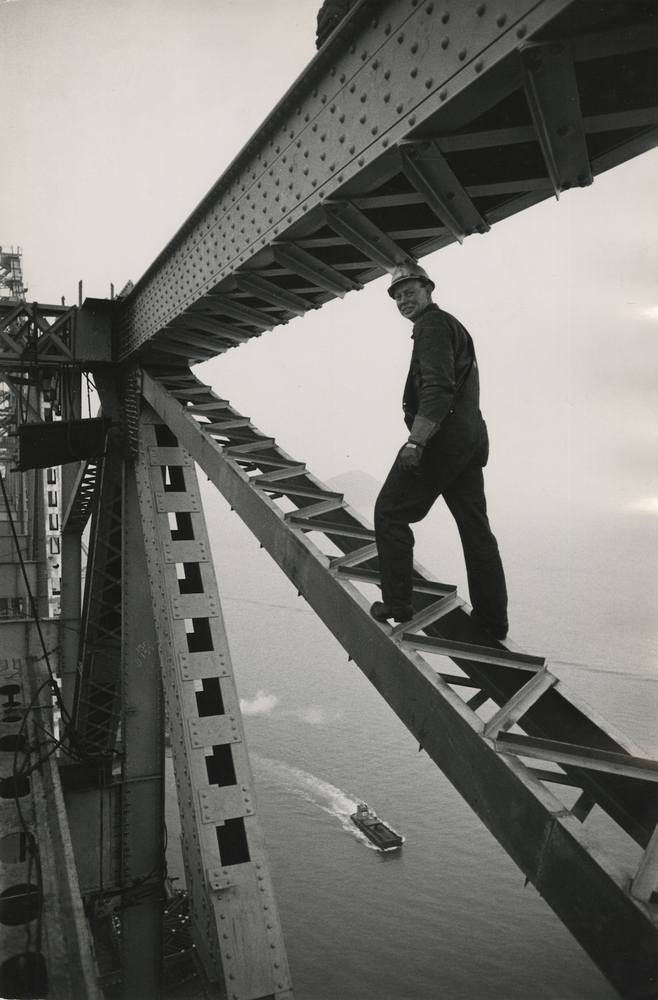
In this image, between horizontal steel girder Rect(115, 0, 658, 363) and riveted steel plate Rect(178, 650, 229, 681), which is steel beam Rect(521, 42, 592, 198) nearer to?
horizontal steel girder Rect(115, 0, 658, 363)

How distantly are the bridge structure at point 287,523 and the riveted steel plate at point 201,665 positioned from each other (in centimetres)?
2

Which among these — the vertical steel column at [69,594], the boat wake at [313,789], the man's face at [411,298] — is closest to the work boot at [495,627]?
the man's face at [411,298]

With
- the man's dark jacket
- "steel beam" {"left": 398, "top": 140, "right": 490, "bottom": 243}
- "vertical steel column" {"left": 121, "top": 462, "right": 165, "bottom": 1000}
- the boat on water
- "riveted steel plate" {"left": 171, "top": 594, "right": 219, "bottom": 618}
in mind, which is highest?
"steel beam" {"left": 398, "top": 140, "right": 490, "bottom": 243}

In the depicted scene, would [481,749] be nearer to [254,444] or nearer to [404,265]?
[404,265]

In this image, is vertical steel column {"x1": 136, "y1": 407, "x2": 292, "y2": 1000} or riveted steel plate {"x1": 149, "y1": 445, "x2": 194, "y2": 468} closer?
vertical steel column {"x1": 136, "y1": 407, "x2": 292, "y2": 1000}

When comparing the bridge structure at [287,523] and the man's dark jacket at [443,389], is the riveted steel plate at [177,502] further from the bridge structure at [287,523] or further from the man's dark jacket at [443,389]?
the man's dark jacket at [443,389]

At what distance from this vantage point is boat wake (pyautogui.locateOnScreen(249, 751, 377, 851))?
3981 cm

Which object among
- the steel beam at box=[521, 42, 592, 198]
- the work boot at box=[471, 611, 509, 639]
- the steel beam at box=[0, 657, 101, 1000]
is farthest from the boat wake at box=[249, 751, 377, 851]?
the steel beam at box=[521, 42, 592, 198]

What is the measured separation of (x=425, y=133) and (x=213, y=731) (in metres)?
4.73

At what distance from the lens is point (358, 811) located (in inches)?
1533

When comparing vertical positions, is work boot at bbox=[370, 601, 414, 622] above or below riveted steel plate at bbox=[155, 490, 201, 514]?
below

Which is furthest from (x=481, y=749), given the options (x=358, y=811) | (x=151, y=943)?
(x=358, y=811)

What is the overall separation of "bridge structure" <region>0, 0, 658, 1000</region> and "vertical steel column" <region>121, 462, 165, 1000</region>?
0.09 ft

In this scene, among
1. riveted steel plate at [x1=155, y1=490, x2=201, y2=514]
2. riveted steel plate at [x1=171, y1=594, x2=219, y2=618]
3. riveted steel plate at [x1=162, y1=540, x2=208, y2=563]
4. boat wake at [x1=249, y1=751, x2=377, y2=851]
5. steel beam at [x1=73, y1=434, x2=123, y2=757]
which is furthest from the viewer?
boat wake at [x1=249, y1=751, x2=377, y2=851]
